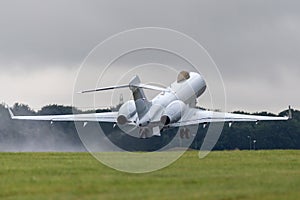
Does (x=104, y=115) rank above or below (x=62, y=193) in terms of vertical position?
above

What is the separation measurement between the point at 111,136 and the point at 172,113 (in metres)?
6.28

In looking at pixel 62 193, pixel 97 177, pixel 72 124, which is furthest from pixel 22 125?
pixel 62 193

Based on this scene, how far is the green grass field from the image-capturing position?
34.2 meters

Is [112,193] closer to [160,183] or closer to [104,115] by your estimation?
[160,183]

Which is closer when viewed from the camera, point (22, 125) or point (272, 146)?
point (22, 125)

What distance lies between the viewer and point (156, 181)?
40375 mm

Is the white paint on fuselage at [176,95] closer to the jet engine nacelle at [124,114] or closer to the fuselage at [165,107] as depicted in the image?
the fuselage at [165,107]

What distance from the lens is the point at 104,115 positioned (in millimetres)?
100188

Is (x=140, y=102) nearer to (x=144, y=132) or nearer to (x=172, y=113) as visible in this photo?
(x=144, y=132)

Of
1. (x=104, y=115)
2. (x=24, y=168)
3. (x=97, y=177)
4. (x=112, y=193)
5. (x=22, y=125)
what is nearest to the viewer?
(x=112, y=193)

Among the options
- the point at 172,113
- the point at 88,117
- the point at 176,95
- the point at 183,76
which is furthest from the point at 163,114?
the point at 183,76

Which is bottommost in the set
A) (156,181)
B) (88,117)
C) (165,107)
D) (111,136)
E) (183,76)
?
(156,181)

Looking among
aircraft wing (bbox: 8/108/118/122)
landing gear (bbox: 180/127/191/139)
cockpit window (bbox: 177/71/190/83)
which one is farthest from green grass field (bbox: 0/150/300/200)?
cockpit window (bbox: 177/71/190/83)

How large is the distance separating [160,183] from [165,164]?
41.4 ft
